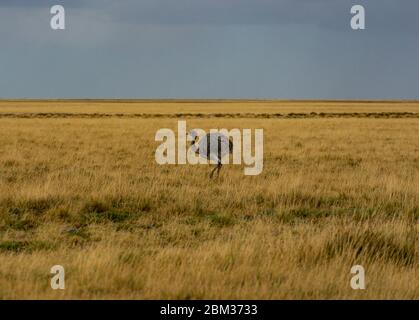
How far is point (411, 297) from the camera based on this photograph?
5277 mm

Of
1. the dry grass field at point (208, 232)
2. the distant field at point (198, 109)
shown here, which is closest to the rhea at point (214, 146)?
the dry grass field at point (208, 232)

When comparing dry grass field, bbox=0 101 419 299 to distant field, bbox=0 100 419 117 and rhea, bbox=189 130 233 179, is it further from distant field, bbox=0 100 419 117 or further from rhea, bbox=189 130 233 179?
distant field, bbox=0 100 419 117

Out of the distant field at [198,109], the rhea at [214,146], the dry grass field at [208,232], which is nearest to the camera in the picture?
the dry grass field at [208,232]

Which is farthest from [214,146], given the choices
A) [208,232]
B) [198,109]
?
[198,109]

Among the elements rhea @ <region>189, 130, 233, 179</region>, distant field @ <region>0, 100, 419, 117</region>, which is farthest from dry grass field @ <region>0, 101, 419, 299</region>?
distant field @ <region>0, 100, 419, 117</region>

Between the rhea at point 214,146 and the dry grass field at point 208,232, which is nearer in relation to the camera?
the dry grass field at point 208,232

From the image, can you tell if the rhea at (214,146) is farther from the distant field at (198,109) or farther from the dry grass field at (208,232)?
the distant field at (198,109)

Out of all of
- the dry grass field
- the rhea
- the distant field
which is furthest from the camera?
the distant field

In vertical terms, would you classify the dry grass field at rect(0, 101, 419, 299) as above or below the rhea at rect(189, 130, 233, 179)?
below

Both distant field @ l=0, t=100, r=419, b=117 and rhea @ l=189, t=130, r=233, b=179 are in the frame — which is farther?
distant field @ l=0, t=100, r=419, b=117

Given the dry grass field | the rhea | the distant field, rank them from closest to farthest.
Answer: the dry grass field, the rhea, the distant field

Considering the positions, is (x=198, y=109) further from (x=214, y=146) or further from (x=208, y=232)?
(x=208, y=232)
